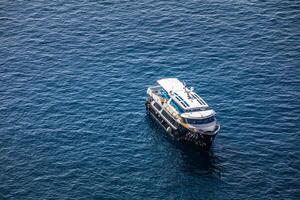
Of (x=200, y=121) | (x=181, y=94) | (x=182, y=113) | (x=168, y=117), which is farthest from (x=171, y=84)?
(x=200, y=121)

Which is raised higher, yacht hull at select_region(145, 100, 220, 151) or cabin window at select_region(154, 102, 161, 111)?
cabin window at select_region(154, 102, 161, 111)

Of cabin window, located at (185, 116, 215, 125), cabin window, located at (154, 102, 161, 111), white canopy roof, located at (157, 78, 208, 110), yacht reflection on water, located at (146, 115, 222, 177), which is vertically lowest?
yacht reflection on water, located at (146, 115, 222, 177)

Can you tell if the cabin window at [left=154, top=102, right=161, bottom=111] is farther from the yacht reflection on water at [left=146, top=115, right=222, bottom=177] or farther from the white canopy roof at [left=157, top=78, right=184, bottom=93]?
the yacht reflection on water at [left=146, top=115, right=222, bottom=177]

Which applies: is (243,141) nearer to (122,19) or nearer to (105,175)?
(105,175)

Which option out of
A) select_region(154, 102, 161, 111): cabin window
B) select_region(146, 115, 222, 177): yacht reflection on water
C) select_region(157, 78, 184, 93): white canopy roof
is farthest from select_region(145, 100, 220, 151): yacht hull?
select_region(157, 78, 184, 93): white canopy roof

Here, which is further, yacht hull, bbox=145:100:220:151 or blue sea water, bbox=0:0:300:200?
yacht hull, bbox=145:100:220:151

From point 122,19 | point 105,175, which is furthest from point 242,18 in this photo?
point 105,175

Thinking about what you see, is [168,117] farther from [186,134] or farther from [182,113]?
[186,134]
